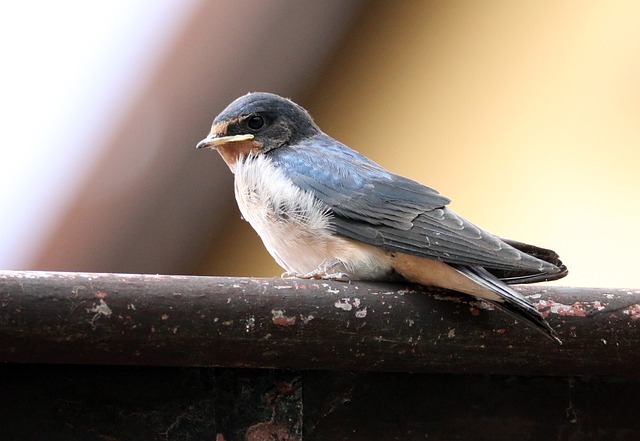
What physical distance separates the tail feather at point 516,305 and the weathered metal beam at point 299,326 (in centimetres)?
1

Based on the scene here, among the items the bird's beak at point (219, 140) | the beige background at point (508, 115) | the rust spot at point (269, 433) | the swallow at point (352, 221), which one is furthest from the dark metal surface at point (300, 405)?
the beige background at point (508, 115)

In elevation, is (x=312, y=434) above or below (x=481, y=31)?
below

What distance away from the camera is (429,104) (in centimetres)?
235

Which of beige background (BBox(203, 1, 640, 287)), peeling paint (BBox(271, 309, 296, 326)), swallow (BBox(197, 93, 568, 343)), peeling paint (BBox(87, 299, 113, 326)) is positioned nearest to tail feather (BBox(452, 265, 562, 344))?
swallow (BBox(197, 93, 568, 343))

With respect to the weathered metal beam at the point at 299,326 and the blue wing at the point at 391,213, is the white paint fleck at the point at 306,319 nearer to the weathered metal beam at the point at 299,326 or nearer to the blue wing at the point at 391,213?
the weathered metal beam at the point at 299,326

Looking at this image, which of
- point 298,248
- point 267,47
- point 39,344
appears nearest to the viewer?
point 39,344

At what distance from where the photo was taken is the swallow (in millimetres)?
1107

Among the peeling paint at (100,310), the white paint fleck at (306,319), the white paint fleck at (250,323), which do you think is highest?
the white paint fleck at (306,319)

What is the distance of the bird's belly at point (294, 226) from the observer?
120 cm

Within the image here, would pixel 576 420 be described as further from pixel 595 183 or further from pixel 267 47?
pixel 595 183

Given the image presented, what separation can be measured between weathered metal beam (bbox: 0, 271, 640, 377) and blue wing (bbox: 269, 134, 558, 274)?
6 cm

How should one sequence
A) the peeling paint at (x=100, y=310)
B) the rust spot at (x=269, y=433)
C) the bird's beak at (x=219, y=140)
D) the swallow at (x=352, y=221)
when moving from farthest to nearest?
the bird's beak at (x=219, y=140), the swallow at (x=352, y=221), the rust spot at (x=269, y=433), the peeling paint at (x=100, y=310)

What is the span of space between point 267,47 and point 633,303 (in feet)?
2.55

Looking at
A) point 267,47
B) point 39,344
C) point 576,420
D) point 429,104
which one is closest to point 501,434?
point 576,420
